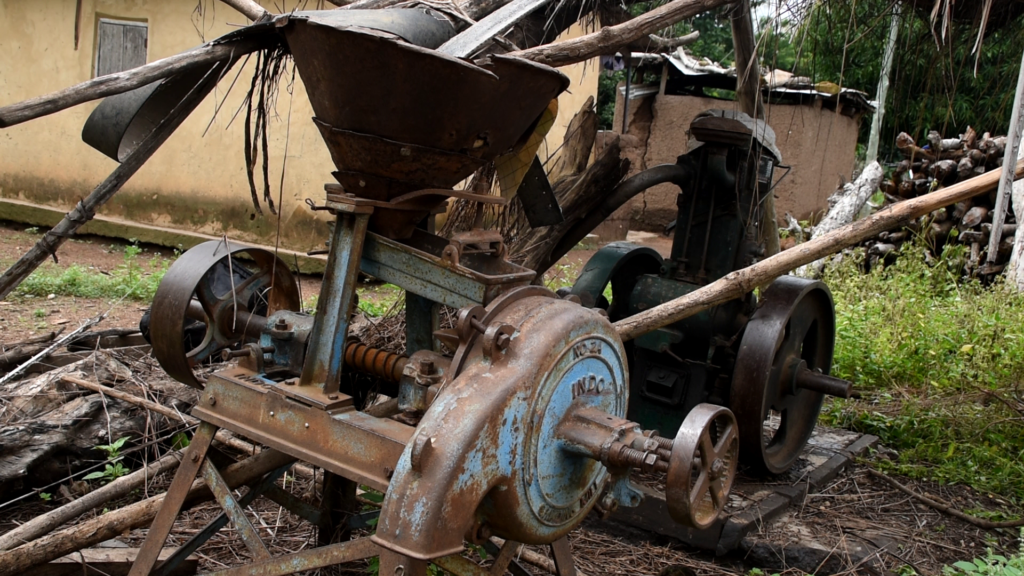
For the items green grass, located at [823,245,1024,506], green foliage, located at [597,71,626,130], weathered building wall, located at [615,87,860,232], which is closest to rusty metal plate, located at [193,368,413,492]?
green grass, located at [823,245,1024,506]

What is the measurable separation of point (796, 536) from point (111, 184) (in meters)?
2.93

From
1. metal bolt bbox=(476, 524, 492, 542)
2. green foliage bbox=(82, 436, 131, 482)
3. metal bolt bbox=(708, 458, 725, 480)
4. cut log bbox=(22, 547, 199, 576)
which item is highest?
metal bolt bbox=(708, 458, 725, 480)

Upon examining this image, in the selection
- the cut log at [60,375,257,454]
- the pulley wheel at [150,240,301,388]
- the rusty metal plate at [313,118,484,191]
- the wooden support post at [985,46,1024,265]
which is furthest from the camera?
the cut log at [60,375,257,454]

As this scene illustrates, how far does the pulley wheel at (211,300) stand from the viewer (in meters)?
2.76

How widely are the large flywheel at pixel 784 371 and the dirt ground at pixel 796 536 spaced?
305 millimetres

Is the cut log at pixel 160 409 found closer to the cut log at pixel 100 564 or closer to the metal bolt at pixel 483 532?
the cut log at pixel 100 564

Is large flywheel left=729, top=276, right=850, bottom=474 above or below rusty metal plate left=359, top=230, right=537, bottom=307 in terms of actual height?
below

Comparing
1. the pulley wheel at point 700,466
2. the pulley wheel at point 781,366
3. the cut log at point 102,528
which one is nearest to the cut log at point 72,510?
the cut log at point 102,528

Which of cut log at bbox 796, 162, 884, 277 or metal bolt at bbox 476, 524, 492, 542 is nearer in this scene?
metal bolt at bbox 476, 524, 492, 542

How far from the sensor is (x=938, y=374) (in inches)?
210

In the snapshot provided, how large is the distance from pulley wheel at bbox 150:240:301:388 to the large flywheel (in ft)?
6.23

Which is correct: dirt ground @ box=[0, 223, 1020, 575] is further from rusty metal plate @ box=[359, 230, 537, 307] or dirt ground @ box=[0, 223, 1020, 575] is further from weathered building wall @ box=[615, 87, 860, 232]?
weathered building wall @ box=[615, 87, 860, 232]

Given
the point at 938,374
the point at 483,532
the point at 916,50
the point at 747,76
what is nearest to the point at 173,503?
the point at 483,532

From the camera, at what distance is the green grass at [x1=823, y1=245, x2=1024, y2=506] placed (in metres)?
4.45
